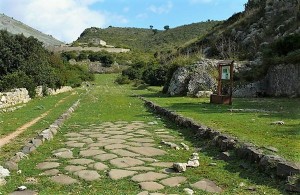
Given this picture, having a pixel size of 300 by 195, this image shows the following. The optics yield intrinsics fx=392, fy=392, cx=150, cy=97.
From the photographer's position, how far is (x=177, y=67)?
81.1 ft

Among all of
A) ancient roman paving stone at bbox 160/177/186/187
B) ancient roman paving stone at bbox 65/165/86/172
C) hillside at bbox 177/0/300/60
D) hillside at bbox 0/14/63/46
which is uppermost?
hillside at bbox 0/14/63/46

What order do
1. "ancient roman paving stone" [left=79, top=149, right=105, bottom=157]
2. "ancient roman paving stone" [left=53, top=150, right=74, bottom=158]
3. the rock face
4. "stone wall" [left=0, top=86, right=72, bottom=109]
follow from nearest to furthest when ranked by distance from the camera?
"ancient roman paving stone" [left=53, top=150, right=74, bottom=158] → "ancient roman paving stone" [left=79, top=149, right=105, bottom=157] → "stone wall" [left=0, top=86, right=72, bottom=109] → the rock face

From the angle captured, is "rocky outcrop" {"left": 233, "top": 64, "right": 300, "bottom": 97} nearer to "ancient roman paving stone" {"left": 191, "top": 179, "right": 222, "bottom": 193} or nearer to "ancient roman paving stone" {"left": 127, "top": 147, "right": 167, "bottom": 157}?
"ancient roman paving stone" {"left": 127, "top": 147, "right": 167, "bottom": 157}

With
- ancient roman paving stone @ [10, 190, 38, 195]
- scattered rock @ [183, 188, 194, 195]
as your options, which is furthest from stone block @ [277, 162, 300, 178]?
ancient roman paving stone @ [10, 190, 38, 195]

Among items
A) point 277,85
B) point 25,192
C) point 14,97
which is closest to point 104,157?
point 25,192

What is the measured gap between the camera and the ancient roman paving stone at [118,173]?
554cm

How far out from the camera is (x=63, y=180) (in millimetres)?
5391

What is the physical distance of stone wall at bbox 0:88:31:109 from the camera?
59.9 feet

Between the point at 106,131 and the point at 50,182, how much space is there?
A: 180 inches

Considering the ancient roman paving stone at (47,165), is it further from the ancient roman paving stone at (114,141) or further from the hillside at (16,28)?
the hillside at (16,28)

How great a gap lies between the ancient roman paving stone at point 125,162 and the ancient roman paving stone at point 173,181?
0.99 meters

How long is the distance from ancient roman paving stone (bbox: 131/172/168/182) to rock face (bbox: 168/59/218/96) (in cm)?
1665

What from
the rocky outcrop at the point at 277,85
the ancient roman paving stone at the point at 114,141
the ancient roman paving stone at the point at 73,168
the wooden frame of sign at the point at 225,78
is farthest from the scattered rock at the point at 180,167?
the rocky outcrop at the point at 277,85

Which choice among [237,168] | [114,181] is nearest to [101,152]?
[114,181]
